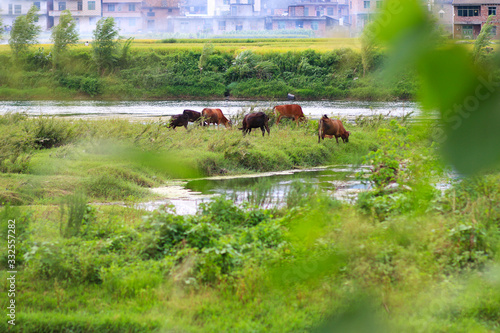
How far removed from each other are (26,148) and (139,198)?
4.28m

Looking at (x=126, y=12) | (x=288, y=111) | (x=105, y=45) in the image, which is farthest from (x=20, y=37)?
(x=288, y=111)

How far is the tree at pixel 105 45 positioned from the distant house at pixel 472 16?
1.15 m

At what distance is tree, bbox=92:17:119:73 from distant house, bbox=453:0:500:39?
3.76ft

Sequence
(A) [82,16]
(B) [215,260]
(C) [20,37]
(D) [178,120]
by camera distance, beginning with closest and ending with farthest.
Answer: (A) [82,16] → (C) [20,37] → (B) [215,260] → (D) [178,120]

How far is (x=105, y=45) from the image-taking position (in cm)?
186

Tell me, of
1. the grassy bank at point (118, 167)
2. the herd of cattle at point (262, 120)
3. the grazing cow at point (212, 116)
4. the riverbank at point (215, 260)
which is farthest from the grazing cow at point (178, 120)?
the riverbank at point (215, 260)

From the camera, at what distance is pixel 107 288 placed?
3.97 metres

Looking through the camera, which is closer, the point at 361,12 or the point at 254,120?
the point at 361,12

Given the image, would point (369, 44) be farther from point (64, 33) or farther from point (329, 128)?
point (329, 128)

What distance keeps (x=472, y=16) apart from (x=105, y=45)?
5.00 ft

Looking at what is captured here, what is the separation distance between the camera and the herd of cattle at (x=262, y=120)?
13.7 m

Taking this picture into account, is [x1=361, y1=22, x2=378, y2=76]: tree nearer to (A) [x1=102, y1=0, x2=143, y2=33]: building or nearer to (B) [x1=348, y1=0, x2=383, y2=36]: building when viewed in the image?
(B) [x1=348, y1=0, x2=383, y2=36]: building

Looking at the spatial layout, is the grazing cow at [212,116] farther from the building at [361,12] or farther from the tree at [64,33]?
the building at [361,12]

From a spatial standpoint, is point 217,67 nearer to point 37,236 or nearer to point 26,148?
point 26,148
